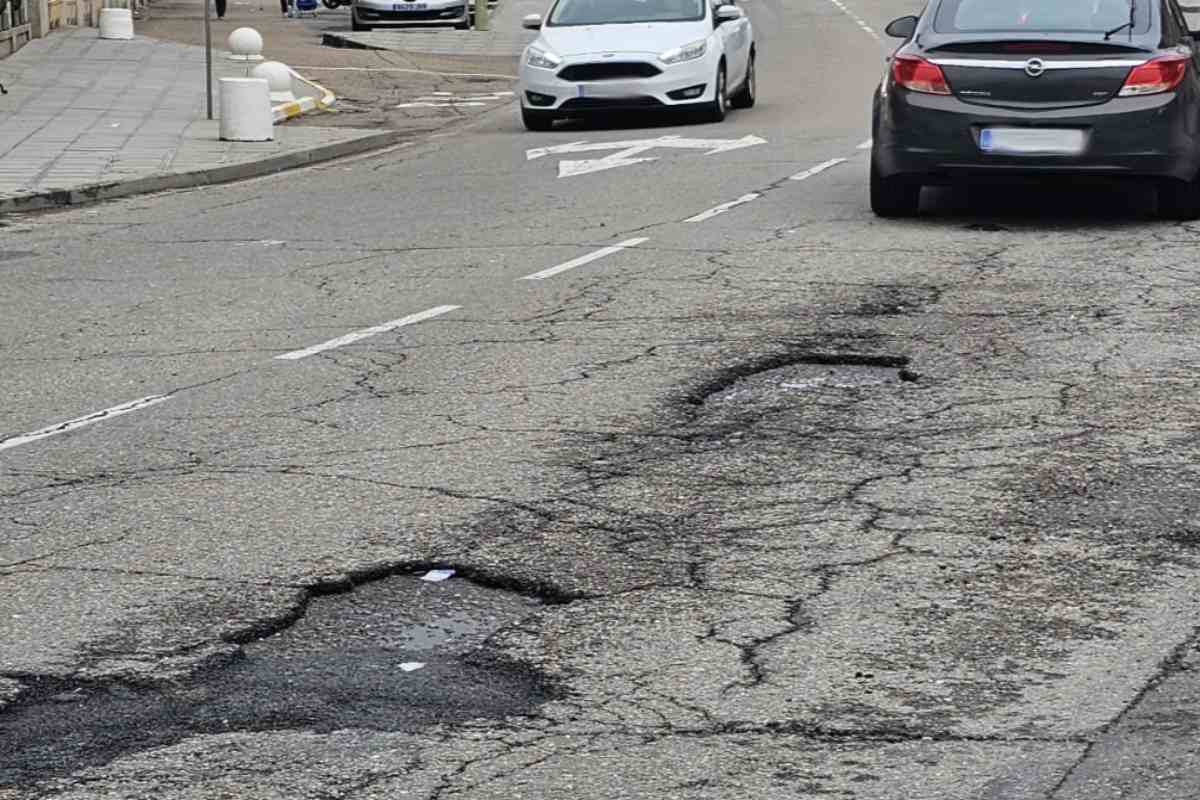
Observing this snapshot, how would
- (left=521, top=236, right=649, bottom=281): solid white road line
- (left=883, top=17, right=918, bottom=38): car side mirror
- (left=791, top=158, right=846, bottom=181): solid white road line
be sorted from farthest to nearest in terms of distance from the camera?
(left=791, top=158, right=846, bottom=181): solid white road line, (left=883, top=17, right=918, bottom=38): car side mirror, (left=521, top=236, right=649, bottom=281): solid white road line

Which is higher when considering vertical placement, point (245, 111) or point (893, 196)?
point (893, 196)

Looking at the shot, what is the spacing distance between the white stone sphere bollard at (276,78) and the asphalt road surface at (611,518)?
10983 millimetres

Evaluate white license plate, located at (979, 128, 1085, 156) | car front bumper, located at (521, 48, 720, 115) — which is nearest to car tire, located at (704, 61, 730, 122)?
car front bumper, located at (521, 48, 720, 115)

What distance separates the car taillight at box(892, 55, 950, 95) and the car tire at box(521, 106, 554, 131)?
853cm

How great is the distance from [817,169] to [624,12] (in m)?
5.70

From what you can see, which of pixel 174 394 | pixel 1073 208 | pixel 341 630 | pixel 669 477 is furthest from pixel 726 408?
pixel 1073 208

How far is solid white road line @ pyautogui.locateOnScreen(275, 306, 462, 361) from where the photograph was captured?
10.0m

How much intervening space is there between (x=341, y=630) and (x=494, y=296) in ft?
18.6

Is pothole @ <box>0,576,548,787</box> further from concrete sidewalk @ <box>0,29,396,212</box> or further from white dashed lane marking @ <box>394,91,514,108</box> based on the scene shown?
white dashed lane marking @ <box>394,91,514,108</box>

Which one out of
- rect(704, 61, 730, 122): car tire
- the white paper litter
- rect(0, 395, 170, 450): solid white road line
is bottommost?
rect(704, 61, 730, 122): car tire

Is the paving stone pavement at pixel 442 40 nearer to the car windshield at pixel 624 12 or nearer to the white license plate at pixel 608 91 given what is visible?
the car windshield at pixel 624 12

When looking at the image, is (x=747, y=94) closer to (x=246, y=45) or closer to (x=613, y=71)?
(x=613, y=71)

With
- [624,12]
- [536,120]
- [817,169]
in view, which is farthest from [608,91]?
[817,169]

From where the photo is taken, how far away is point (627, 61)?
21188 mm
